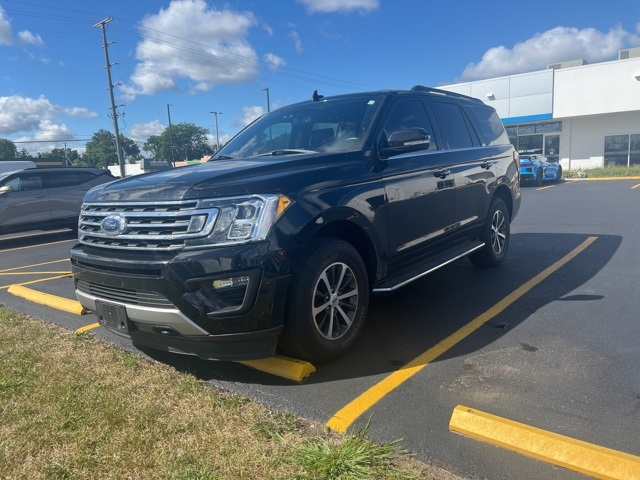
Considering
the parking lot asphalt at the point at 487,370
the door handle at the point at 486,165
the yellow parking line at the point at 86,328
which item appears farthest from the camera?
the door handle at the point at 486,165

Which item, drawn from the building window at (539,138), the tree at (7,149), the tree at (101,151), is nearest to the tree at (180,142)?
the tree at (101,151)

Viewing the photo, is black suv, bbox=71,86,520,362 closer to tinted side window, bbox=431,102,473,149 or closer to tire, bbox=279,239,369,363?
tire, bbox=279,239,369,363

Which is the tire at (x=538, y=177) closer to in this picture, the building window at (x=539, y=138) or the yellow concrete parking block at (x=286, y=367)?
the building window at (x=539, y=138)

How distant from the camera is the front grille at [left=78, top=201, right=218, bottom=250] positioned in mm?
2916

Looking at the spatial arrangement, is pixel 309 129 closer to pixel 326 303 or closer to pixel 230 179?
pixel 230 179

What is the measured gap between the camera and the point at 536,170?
20172mm

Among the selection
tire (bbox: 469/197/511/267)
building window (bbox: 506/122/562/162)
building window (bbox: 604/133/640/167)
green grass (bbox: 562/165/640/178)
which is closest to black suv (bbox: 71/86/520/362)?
tire (bbox: 469/197/511/267)

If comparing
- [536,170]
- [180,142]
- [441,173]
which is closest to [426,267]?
[441,173]

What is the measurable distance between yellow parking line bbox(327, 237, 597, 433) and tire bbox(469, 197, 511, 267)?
73cm

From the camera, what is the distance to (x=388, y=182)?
389 centimetres

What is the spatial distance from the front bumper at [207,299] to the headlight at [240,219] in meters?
0.07

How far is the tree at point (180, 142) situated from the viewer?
11012 cm

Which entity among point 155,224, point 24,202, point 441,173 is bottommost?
point 24,202

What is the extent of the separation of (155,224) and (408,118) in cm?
258
